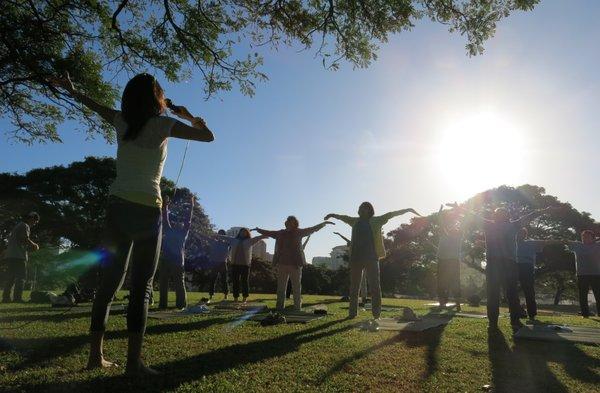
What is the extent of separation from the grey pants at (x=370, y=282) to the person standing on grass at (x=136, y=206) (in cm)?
536

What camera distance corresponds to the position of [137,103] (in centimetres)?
347

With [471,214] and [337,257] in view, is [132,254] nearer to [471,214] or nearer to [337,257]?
[471,214]

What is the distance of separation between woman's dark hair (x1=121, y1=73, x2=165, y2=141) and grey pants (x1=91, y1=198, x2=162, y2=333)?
0.59 metres

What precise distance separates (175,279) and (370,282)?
4.34 m

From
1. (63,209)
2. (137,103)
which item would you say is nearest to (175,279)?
(137,103)

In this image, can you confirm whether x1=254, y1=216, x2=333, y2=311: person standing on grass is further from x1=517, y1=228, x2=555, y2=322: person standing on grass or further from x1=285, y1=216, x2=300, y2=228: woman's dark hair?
x1=517, y1=228, x2=555, y2=322: person standing on grass

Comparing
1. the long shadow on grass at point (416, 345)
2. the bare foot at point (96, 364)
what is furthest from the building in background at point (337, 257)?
the bare foot at point (96, 364)

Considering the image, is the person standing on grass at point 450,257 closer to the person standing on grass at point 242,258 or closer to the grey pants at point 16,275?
the person standing on grass at point 242,258

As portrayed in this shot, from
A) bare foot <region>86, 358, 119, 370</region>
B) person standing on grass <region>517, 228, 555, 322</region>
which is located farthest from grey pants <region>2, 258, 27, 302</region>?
person standing on grass <region>517, 228, 555, 322</region>

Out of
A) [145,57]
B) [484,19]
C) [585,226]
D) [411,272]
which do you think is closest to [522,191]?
[585,226]

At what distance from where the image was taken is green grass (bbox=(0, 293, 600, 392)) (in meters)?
3.44

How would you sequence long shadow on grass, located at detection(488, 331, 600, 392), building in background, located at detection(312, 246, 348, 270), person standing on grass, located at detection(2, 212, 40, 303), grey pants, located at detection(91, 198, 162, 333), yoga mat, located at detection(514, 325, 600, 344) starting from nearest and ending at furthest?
grey pants, located at detection(91, 198, 162, 333) < long shadow on grass, located at detection(488, 331, 600, 392) < yoga mat, located at detection(514, 325, 600, 344) < person standing on grass, located at detection(2, 212, 40, 303) < building in background, located at detection(312, 246, 348, 270)

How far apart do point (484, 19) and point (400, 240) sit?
3454cm

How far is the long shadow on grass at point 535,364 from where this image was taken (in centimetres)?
384
